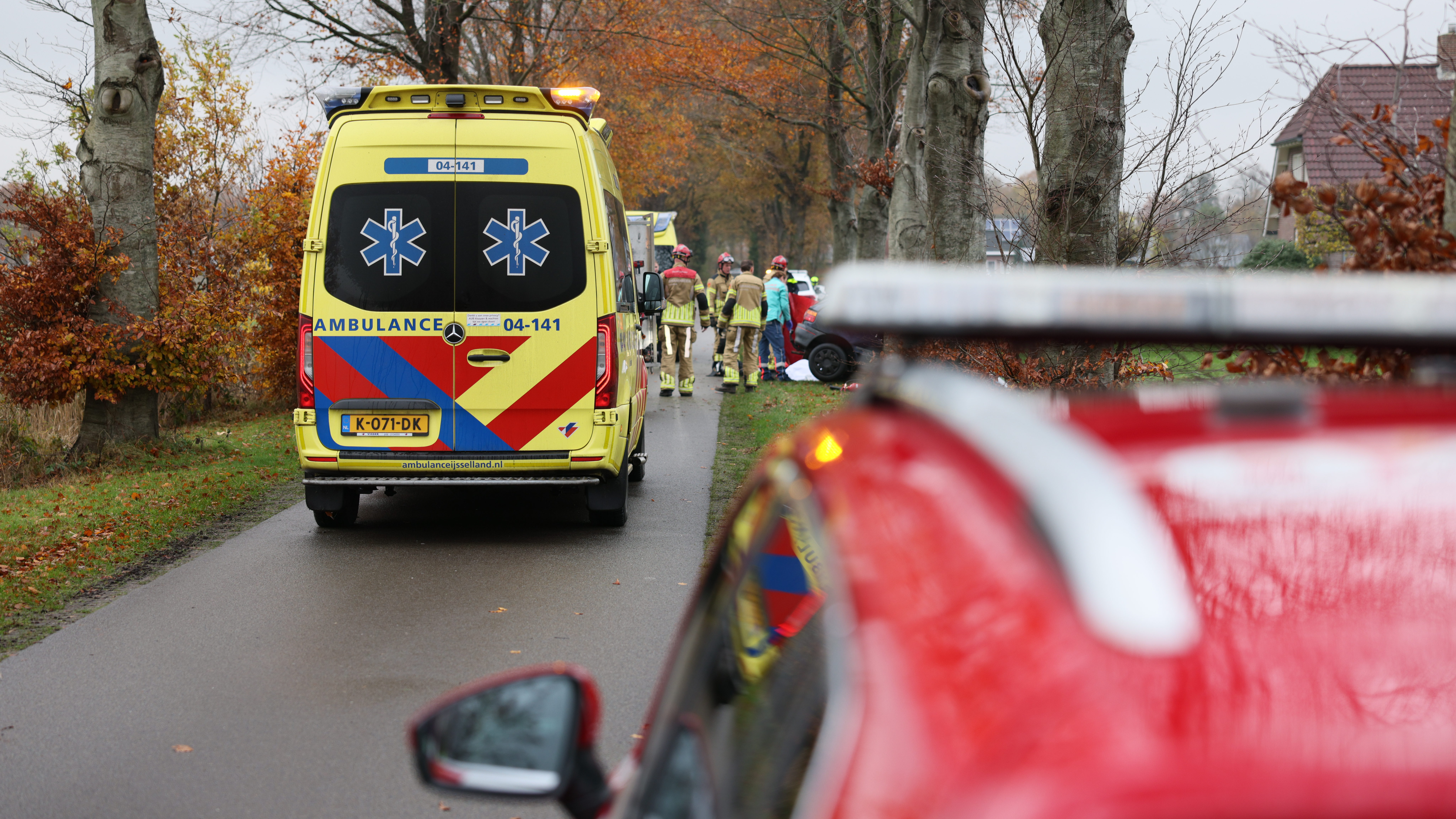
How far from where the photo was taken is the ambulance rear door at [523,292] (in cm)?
841

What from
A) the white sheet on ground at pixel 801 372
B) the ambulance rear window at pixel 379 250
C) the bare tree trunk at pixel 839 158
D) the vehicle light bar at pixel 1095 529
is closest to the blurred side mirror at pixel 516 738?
the vehicle light bar at pixel 1095 529

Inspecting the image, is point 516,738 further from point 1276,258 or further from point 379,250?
point 1276,258

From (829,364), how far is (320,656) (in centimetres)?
1546

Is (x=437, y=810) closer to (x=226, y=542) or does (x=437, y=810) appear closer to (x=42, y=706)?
(x=42, y=706)

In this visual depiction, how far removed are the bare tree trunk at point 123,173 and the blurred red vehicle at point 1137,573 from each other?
12.2 m

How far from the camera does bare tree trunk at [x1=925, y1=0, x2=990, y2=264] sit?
12.8 m

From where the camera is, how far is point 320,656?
6020 mm

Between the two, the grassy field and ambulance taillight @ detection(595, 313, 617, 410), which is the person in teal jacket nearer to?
the grassy field

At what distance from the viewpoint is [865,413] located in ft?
5.30

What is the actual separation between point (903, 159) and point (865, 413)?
1422 cm

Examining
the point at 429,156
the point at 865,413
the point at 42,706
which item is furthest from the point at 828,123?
the point at 865,413

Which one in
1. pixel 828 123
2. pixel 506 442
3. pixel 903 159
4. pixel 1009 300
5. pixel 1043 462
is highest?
pixel 828 123

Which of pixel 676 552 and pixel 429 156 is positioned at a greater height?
pixel 429 156

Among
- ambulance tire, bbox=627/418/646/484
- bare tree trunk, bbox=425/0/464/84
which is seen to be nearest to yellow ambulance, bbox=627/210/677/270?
bare tree trunk, bbox=425/0/464/84
